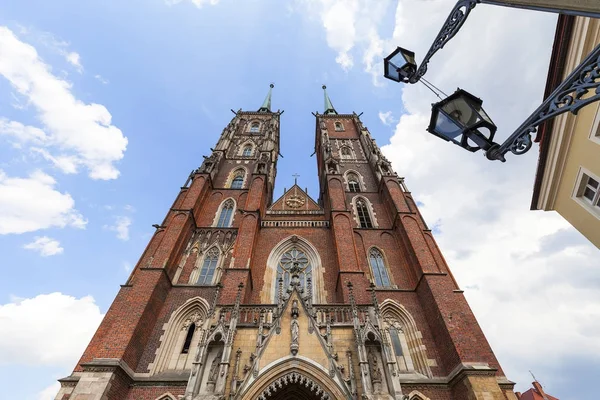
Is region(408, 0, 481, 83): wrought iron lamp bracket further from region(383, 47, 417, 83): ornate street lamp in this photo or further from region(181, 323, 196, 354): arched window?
region(181, 323, 196, 354): arched window

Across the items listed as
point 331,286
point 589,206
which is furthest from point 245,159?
point 589,206

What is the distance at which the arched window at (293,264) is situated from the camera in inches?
613

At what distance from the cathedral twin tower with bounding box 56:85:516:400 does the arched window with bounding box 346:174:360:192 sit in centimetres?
43

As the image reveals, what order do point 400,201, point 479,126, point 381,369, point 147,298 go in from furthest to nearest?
point 400,201
point 147,298
point 381,369
point 479,126

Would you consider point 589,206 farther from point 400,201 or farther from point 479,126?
point 400,201

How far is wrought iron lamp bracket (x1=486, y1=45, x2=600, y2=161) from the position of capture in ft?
8.87

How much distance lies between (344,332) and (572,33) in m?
10.8

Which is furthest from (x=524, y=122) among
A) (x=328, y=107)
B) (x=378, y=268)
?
(x=328, y=107)

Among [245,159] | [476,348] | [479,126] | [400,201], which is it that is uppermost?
[245,159]

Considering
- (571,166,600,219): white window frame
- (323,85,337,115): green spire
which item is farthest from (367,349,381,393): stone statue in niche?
(323,85,337,115): green spire

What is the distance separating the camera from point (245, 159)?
2520 centimetres

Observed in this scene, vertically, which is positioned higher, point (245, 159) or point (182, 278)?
point (245, 159)

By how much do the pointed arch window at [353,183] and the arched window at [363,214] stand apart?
1.71 metres

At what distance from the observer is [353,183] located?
23047 mm
